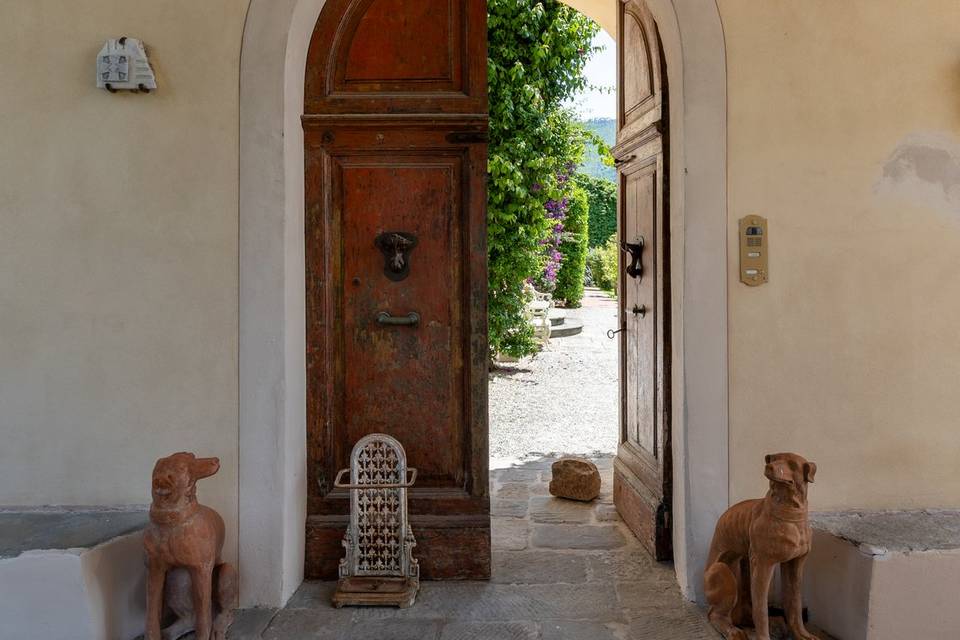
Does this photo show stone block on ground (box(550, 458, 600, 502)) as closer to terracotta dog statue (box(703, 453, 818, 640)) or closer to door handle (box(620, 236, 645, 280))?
door handle (box(620, 236, 645, 280))

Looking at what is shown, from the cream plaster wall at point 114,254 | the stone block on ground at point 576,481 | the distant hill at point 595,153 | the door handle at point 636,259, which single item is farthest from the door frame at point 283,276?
the stone block on ground at point 576,481

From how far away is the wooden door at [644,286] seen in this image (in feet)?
12.3

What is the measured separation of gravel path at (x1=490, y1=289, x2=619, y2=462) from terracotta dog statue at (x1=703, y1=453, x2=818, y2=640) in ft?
10.1

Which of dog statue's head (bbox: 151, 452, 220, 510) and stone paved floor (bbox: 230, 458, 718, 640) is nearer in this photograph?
dog statue's head (bbox: 151, 452, 220, 510)

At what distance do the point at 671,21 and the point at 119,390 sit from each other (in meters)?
2.86

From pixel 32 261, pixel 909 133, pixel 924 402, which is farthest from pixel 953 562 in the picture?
pixel 32 261

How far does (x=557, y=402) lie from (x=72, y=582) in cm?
612

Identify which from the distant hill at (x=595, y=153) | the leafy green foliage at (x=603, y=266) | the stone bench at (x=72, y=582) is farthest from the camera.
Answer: the leafy green foliage at (x=603, y=266)

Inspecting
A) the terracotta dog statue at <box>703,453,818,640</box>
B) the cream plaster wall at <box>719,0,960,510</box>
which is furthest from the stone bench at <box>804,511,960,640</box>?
the cream plaster wall at <box>719,0,960,510</box>

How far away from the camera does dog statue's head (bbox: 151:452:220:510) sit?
9.15ft

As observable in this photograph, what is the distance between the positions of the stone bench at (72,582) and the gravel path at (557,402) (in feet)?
11.1

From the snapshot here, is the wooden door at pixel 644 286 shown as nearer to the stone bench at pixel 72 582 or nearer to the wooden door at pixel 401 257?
the wooden door at pixel 401 257

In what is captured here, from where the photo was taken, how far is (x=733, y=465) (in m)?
3.39

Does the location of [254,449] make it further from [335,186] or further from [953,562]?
[953,562]
